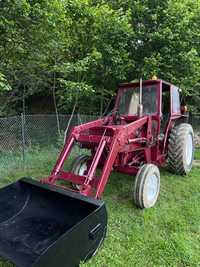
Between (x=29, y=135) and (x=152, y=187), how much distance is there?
150 inches

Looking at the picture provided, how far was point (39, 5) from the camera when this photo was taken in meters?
4.88

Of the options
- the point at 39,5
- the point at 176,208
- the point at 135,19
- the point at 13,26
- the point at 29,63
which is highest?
→ the point at 135,19

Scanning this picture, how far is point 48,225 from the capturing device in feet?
9.03

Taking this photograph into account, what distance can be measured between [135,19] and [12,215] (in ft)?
21.2

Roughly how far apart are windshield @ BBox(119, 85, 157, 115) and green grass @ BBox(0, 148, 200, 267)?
4.80ft

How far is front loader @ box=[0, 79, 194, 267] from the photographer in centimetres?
222

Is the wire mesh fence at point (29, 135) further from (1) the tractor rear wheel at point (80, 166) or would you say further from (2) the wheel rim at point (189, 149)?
(2) the wheel rim at point (189, 149)

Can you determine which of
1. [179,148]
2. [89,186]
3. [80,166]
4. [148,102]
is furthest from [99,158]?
[179,148]

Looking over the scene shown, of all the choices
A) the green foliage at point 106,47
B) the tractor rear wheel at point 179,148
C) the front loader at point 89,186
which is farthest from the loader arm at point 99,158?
the green foliage at point 106,47

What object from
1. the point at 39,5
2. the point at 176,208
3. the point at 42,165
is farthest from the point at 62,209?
the point at 39,5

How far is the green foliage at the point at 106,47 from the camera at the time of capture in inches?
243

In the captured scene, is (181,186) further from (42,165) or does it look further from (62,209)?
(42,165)

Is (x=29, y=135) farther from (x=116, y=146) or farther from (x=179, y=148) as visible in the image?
(x=179, y=148)

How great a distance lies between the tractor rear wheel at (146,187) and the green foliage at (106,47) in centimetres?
326
